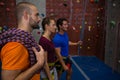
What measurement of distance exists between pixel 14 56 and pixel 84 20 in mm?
6684

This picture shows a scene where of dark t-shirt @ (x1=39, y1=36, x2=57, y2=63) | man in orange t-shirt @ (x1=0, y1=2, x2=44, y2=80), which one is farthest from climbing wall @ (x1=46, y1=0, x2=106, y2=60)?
man in orange t-shirt @ (x1=0, y1=2, x2=44, y2=80)

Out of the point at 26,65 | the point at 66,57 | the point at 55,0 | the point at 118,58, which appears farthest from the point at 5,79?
the point at 55,0

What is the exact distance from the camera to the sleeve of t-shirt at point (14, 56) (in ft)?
4.84

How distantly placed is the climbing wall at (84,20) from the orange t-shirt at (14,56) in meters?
6.27

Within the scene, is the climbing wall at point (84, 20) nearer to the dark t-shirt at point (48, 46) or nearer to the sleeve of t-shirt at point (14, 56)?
the dark t-shirt at point (48, 46)

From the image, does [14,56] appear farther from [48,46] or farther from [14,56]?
[48,46]

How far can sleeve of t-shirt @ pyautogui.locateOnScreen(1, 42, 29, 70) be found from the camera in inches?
58.1

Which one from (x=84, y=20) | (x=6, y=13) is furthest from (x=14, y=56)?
(x=84, y=20)

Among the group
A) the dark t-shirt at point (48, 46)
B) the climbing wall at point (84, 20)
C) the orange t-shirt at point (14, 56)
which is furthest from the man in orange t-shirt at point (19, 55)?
the climbing wall at point (84, 20)

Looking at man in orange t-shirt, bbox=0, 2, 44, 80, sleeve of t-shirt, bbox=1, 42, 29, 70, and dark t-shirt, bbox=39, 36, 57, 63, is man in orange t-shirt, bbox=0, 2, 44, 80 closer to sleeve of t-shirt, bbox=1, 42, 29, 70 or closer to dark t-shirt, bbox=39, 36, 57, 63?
sleeve of t-shirt, bbox=1, 42, 29, 70

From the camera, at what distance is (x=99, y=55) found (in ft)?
26.5

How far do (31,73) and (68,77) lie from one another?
2720mm

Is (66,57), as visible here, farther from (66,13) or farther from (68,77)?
(66,13)

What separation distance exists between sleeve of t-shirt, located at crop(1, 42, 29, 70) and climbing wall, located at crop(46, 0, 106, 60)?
6271 mm
